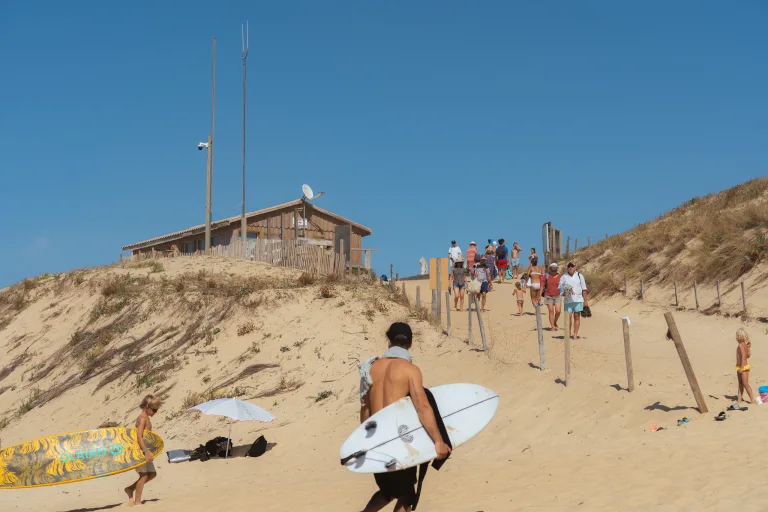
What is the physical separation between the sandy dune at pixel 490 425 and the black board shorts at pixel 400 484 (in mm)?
2912

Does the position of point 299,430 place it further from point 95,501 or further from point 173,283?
point 173,283

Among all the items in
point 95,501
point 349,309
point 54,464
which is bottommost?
point 95,501

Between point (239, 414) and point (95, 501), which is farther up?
point (239, 414)

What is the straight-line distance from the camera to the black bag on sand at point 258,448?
1420 centimetres

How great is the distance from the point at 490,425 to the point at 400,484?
7.36m

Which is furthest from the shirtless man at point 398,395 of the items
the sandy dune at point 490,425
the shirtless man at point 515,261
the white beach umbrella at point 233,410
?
the shirtless man at point 515,261

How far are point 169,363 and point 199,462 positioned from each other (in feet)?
21.4

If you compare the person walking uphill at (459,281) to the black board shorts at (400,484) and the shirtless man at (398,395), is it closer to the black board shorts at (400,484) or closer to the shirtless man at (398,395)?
the shirtless man at (398,395)

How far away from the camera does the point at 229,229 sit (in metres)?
37.2

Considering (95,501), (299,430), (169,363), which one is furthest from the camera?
(169,363)

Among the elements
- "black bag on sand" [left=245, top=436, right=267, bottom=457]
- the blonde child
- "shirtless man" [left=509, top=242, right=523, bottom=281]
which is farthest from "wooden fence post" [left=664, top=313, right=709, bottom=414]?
"shirtless man" [left=509, top=242, right=523, bottom=281]

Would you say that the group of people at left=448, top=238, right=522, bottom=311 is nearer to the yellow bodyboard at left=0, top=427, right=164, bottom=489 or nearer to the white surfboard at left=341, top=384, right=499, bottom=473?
the yellow bodyboard at left=0, top=427, right=164, bottom=489

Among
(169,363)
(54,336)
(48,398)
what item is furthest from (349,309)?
(54,336)

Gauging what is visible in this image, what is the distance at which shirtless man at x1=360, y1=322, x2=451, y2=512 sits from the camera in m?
5.85
